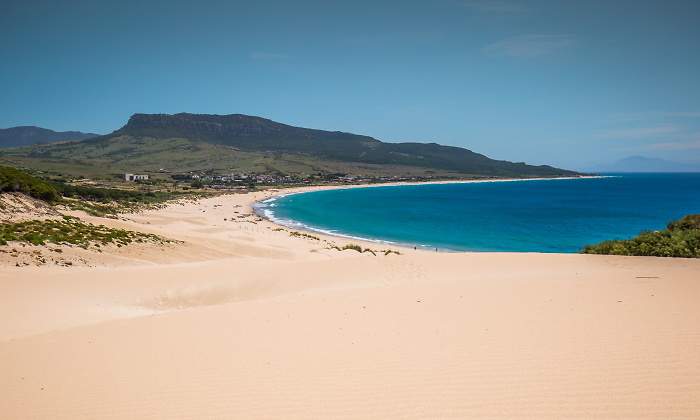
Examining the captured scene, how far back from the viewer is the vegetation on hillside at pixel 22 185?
26938mm

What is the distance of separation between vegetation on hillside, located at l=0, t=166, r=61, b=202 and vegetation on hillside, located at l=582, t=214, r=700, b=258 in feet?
118

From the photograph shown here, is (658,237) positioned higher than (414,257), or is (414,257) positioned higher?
(658,237)

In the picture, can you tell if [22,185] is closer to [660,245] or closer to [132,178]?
[660,245]

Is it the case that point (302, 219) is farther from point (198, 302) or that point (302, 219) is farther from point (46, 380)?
point (46, 380)

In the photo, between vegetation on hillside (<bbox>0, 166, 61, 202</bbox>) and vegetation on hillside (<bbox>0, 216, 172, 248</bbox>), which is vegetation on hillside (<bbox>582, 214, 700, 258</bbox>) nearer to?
vegetation on hillside (<bbox>0, 216, 172, 248</bbox>)

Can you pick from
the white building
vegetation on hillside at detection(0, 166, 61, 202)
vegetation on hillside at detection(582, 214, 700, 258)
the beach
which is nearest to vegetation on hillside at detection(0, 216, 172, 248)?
the beach

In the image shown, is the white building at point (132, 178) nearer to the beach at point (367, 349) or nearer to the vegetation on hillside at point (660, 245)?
the beach at point (367, 349)

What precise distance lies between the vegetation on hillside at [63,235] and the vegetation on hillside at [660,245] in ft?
77.6

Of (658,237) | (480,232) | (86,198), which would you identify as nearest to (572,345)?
(658,237)

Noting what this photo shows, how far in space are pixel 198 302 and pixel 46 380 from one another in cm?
731

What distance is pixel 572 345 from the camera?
253 inches

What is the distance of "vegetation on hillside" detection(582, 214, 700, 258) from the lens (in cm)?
1592

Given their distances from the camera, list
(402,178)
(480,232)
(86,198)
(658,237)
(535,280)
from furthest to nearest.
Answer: (402,178), (86,198), (480,232), (658,237), (535,280)

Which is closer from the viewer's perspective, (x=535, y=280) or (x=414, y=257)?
(x=535, y=280)
